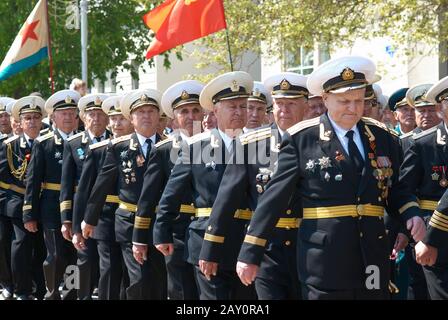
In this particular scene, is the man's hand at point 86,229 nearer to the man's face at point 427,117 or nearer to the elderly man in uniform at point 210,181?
the elderly man in uniform at point 210,181

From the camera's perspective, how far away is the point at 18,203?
1231 cm

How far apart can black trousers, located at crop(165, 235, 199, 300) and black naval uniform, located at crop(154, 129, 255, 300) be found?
22cm

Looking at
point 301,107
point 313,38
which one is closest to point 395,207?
point 301,107

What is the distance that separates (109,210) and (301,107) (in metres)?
2.88

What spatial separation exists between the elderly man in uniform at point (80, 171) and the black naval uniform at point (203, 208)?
2.25 meters

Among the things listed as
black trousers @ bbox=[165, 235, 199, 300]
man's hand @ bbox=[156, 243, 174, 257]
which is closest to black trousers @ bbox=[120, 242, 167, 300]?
black trousers @ bbox=[165, 235, 199, 300]

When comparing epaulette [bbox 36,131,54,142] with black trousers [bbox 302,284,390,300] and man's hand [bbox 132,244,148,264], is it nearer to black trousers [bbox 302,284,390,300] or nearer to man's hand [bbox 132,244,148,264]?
man's hand [bbox 132,244,148,264]

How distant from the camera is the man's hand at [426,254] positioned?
6.83m

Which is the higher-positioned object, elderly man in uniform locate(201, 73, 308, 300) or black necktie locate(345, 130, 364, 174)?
black necktie locate(345, 130, 364, 174)

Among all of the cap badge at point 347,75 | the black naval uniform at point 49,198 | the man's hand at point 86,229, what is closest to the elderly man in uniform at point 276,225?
the cap badge at point 347,75

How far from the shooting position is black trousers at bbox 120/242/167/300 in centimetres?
926

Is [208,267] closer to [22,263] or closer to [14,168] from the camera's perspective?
[22,263]

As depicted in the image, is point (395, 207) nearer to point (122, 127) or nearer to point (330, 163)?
point (330, 163)

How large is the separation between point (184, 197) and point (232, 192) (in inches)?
63.4
